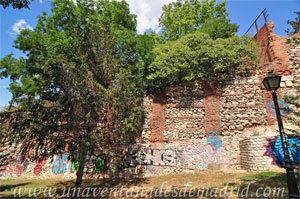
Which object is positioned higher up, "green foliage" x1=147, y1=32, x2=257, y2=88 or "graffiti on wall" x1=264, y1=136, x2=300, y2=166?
"green foliage" x1=147, y1=32, x2=257, y2=88

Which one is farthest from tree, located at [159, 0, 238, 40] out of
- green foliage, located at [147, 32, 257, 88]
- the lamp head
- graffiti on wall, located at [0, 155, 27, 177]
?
graffiti on wall, located at [0, 155, 27, 177]

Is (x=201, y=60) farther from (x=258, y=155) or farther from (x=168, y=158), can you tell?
(x=168, y=158)

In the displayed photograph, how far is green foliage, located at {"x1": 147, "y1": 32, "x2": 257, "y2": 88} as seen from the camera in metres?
12.2

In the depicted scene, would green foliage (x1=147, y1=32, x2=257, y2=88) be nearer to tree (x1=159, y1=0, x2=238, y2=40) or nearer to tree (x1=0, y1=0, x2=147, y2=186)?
tree (x1=0, y1=0, x2=147, y2=186)

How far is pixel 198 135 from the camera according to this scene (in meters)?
11.5

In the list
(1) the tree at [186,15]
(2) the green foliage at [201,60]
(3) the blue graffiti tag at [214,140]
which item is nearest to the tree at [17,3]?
(2) the green foliage at [201,60]

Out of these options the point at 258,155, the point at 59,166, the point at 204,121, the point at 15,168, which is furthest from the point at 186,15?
the point at 15,168

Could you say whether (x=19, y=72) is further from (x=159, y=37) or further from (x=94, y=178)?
(x=159, y=37)

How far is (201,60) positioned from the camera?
40.4 feet

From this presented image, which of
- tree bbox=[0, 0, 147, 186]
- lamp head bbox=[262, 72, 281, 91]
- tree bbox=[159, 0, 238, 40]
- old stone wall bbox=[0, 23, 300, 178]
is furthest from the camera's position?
tree bbox=[159, 0, 238, 40]

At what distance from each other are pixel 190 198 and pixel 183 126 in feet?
19.9

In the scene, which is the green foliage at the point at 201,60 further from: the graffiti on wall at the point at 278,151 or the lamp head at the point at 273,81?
the lamp head at the point at 273,81

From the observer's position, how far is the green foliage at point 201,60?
12.2m

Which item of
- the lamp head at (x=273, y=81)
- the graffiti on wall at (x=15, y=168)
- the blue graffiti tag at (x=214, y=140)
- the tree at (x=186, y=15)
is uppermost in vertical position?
the tree at (x=186, y=15)
